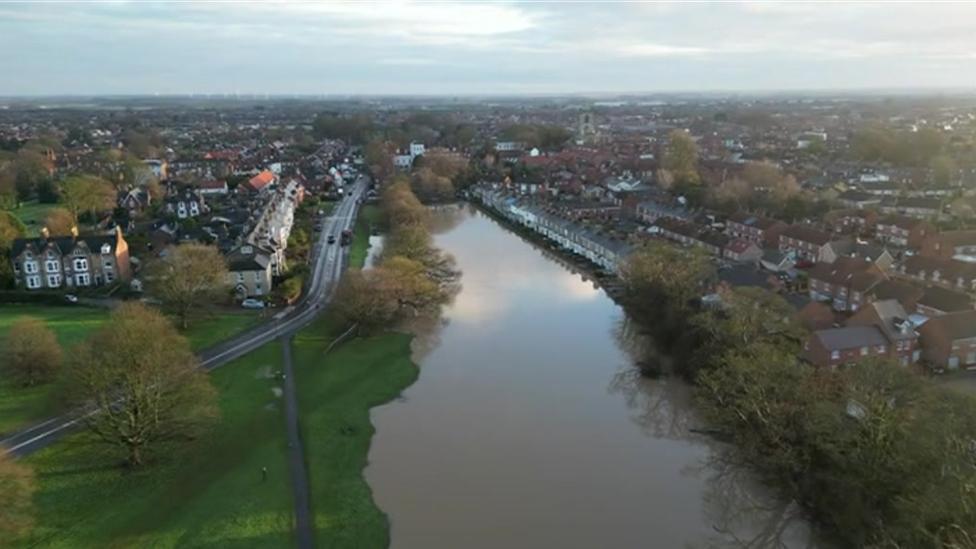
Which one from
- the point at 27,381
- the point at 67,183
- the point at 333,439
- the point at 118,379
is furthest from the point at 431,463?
the point at 67,183

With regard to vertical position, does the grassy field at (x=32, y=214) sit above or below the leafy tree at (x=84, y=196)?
below

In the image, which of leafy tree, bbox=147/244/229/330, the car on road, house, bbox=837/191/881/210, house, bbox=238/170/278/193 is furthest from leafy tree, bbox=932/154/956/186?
house, bbox=238/170/278/193

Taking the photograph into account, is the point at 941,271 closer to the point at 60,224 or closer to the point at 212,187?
the point at 60,224

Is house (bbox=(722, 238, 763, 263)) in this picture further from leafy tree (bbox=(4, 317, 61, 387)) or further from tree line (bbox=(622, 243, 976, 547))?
leafy tree (bbox=(4, 317, 61, 387))

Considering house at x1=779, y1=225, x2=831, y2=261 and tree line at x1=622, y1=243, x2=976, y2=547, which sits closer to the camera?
tree line at x1=622, y1=243, x2=976, y2=547

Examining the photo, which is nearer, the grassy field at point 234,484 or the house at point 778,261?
the grassy field at point 234,484

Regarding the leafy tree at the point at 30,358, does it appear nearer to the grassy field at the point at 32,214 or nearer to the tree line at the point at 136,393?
the tree line at the point at 136,393

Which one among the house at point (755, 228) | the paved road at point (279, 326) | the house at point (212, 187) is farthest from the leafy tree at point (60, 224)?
the house at point (755, 228)

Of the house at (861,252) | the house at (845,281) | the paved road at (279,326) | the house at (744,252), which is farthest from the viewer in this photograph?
the house at (744,252)
